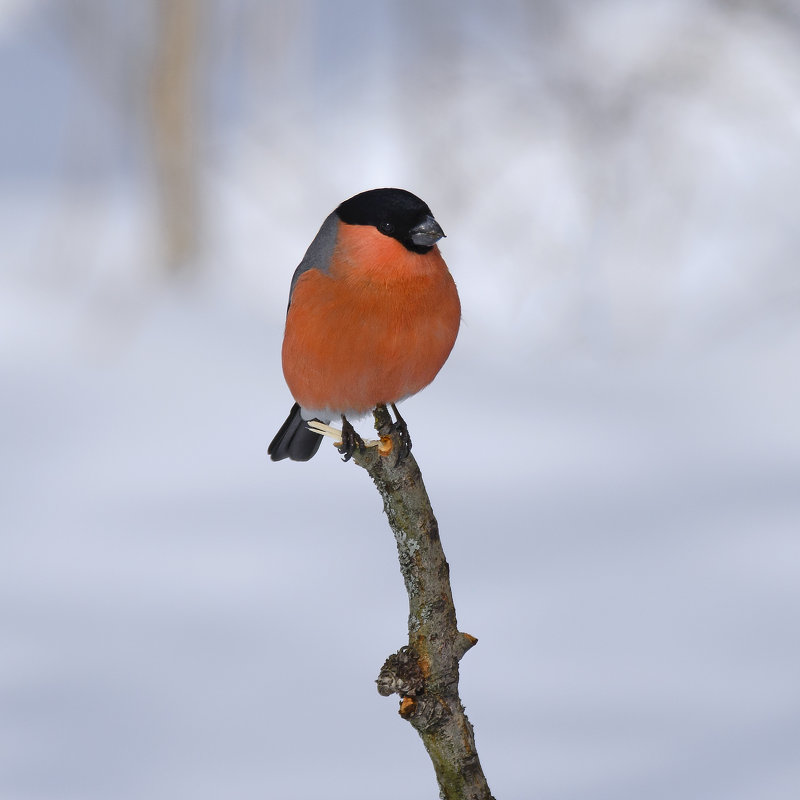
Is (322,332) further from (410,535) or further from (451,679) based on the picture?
(451,679)

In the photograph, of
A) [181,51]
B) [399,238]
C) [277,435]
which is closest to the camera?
[399,238]

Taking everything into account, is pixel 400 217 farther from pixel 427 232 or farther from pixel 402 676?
pixel 402 676

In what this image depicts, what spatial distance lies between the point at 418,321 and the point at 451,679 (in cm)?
64

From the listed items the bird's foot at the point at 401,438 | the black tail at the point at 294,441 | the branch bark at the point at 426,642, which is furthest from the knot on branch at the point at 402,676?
the black tail at the point at 294,441

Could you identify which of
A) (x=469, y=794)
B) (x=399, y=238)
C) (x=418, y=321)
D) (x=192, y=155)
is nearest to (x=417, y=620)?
(x=469, y=794)

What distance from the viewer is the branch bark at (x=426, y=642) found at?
201 cm

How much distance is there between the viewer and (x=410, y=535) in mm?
2012

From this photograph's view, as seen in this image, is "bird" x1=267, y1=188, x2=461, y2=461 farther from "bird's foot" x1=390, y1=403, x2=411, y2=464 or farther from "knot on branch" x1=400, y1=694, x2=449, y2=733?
"knot on branch" x1=400, y1=694, x2=449, y2=733

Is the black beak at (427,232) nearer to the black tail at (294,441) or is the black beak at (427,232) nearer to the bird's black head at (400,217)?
the bird's black head at (400,217)

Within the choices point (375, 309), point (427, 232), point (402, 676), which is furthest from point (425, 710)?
point (427, 232)

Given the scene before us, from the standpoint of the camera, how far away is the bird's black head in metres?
1.97

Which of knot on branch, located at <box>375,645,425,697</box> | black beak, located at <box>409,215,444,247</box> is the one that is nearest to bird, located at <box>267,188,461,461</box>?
black beak, located at <box>409,215,444,247</box>

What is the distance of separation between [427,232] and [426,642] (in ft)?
2.38

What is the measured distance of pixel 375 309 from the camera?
2.00 m
